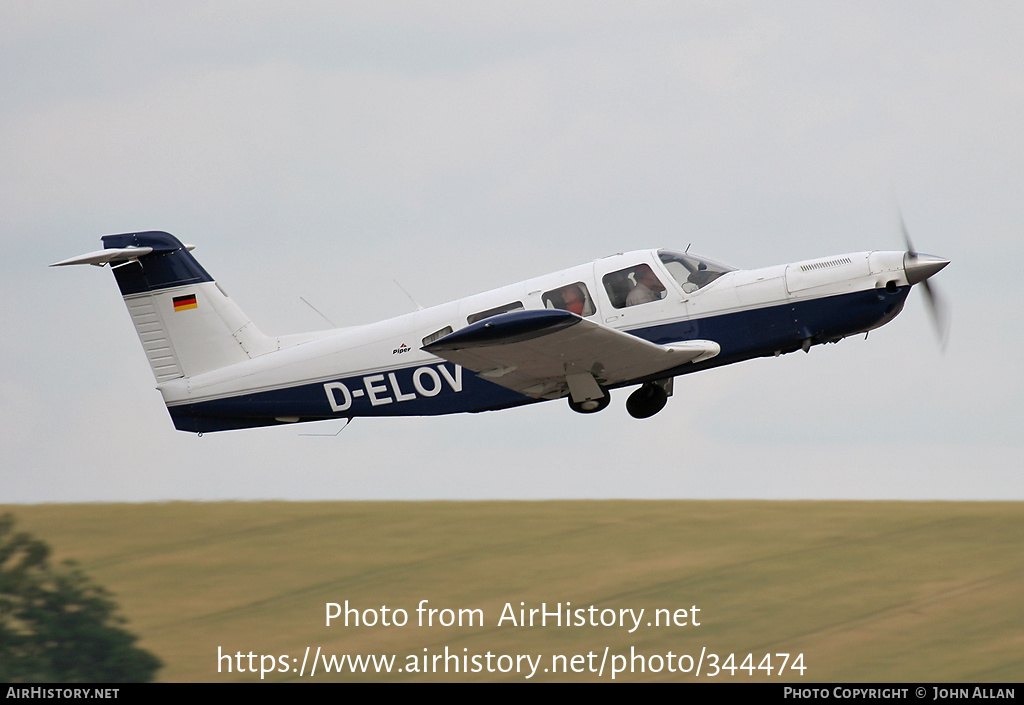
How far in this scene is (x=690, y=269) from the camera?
537 inches

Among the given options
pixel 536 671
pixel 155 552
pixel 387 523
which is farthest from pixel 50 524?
pixel 536 671

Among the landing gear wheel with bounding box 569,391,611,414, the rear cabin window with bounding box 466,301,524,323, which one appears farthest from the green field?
the rear cabin window with bounding box 466,301,524,323

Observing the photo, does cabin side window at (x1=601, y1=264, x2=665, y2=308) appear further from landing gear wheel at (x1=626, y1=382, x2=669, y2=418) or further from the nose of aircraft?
the nose of aircraft

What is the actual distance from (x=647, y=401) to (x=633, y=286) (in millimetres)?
1586

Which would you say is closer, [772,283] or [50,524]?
[772,283]

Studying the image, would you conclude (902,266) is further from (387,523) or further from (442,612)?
(387,523)

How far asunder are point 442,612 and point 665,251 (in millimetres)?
14054

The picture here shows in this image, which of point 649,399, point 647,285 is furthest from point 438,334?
point 649,399

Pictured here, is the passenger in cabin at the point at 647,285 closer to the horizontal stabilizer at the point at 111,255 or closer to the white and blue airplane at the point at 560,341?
the white and blue airplane at the point at 560,341

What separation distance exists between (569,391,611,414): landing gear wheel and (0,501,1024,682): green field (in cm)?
1041

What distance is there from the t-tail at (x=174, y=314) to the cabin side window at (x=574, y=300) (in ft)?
13.3

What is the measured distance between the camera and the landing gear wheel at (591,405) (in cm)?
1384

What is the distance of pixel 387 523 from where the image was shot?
30.5m

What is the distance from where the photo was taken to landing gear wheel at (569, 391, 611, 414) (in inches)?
545
